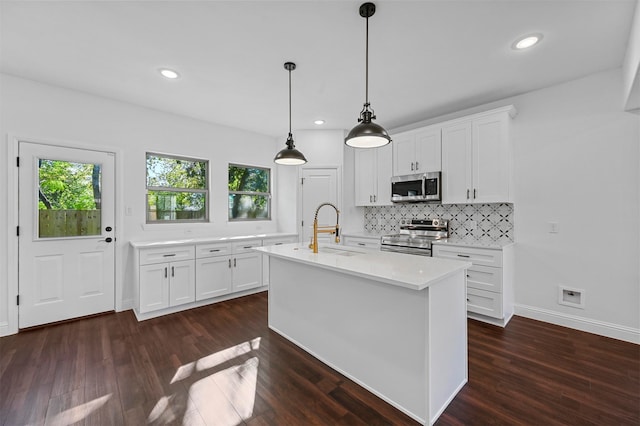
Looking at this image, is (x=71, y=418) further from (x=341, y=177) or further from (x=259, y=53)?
(x=341, y=177)

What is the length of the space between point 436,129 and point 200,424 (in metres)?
3.94

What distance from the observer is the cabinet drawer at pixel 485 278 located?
3.00 meters

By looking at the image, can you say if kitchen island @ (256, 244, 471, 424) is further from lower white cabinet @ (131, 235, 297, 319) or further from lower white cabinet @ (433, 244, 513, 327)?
lower white cabinet @ (131, 235, 297, 319)

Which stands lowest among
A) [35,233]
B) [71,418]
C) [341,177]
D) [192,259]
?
[71,418]

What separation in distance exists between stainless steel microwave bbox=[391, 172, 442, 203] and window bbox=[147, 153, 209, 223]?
9.79 feet

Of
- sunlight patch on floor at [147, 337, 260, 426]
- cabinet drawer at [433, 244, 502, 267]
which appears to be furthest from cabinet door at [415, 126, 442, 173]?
sunlight patch on floor at [147, 337, 260, 426]

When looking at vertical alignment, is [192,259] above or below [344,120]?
below

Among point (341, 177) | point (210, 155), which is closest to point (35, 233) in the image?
point (210, 155)

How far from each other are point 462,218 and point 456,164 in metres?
0.77

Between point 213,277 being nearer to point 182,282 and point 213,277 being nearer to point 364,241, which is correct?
point 182,282

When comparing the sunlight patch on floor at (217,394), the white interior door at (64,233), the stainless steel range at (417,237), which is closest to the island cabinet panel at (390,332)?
the sunlight patch on floor at (217,394)

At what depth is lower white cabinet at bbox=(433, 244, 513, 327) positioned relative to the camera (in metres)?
2.99

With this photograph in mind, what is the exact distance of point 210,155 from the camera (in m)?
4.36

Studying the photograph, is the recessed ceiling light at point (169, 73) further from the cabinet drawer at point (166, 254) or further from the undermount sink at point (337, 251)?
the undermount sink at point (337, 251)
